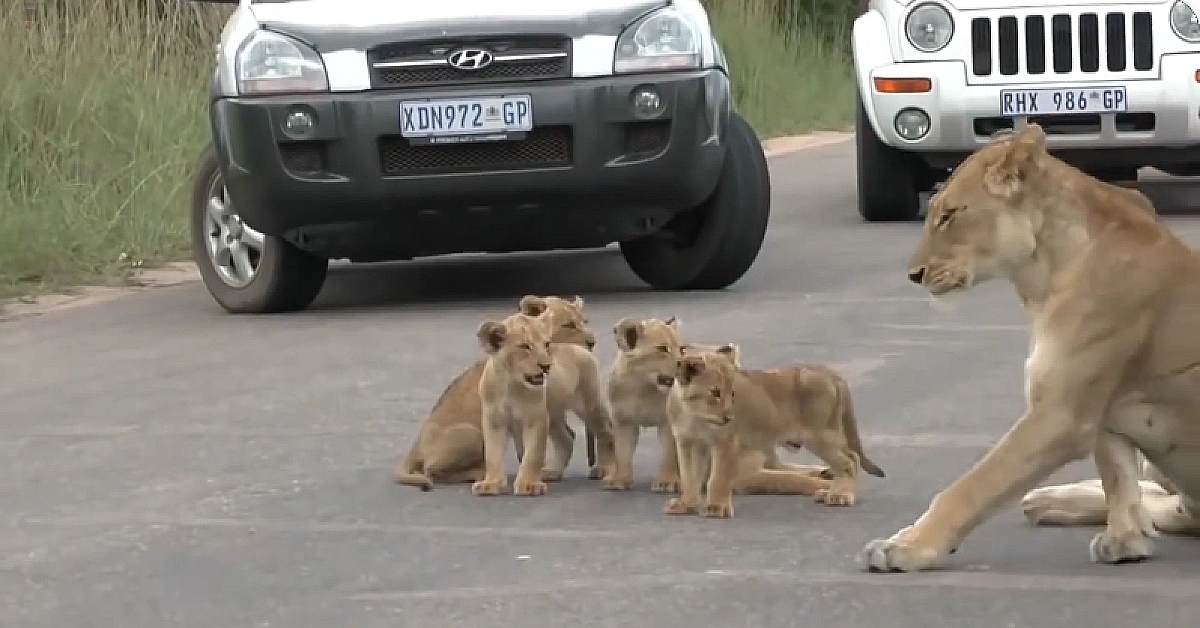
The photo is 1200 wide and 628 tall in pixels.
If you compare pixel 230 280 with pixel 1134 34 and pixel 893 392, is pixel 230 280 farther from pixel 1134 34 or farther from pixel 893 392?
pixel 1134 34

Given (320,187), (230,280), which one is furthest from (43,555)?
(230,280)

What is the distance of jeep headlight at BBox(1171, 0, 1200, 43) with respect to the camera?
11.1 m

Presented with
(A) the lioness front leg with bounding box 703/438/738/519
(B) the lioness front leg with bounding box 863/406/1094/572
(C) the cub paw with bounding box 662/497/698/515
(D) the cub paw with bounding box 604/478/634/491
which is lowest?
(D) the cub paw with bounding box 604/478/634/491

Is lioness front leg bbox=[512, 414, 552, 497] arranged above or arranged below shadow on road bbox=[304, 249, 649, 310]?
above

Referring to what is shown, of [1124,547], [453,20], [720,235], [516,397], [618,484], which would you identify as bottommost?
[720,235]

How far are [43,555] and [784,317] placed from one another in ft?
12.1

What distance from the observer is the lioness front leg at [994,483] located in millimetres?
4539

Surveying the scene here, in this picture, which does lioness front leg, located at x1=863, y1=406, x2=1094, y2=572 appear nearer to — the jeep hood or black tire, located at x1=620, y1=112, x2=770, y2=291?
the jeep hood

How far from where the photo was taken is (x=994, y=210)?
4762 mm

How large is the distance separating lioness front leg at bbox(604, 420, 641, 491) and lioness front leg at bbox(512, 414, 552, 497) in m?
0.16

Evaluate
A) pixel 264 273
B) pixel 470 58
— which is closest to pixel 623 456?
pixel 470 58

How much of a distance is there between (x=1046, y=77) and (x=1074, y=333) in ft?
22.1

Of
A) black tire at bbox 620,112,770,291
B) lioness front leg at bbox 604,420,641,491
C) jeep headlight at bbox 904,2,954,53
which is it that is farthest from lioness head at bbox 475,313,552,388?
jeep headlight at bbox 904,2,954,53

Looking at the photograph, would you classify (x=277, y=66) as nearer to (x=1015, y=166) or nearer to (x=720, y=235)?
(x=720, y=235)
